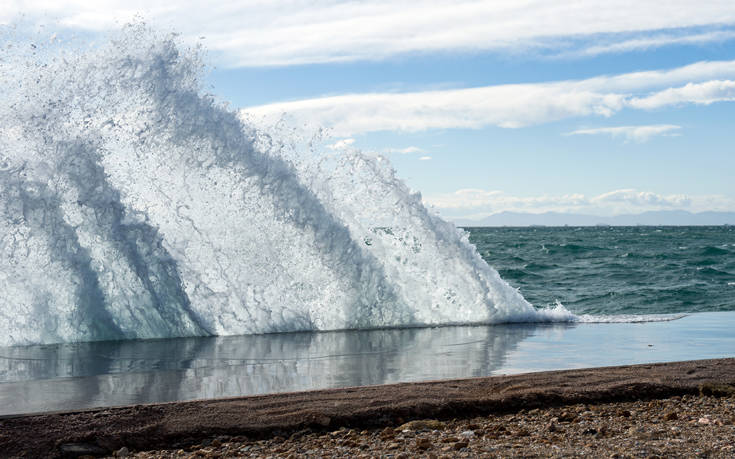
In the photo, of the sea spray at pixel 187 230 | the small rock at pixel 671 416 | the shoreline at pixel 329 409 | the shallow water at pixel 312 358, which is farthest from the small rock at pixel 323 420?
the sea spray at pixel 187 230

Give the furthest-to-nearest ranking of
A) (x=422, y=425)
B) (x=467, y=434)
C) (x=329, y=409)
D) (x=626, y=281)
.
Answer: (x=626, y=281)
(x=329, y=409)
(x=422, y=425)
(x=467, y=434)

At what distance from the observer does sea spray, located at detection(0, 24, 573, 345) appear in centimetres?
1059

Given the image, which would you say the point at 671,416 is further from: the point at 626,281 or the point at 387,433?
the point at 626,281

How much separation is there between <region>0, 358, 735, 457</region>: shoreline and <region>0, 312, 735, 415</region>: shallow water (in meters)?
0.63

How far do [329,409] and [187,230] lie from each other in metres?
6.98

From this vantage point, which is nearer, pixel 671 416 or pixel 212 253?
pixel 671 416

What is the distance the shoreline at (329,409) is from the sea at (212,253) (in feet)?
7.32

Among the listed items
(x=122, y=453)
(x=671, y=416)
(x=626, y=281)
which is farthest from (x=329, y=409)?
(x=626, y=281)

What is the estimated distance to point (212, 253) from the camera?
11.7 metres

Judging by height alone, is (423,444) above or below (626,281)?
below

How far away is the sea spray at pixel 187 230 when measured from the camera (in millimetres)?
10594

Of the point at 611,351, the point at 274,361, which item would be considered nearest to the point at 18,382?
the point at 274,361

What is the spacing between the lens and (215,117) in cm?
1183

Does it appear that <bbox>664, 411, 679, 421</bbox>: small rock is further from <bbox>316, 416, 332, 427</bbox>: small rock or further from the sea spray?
the sea spray
